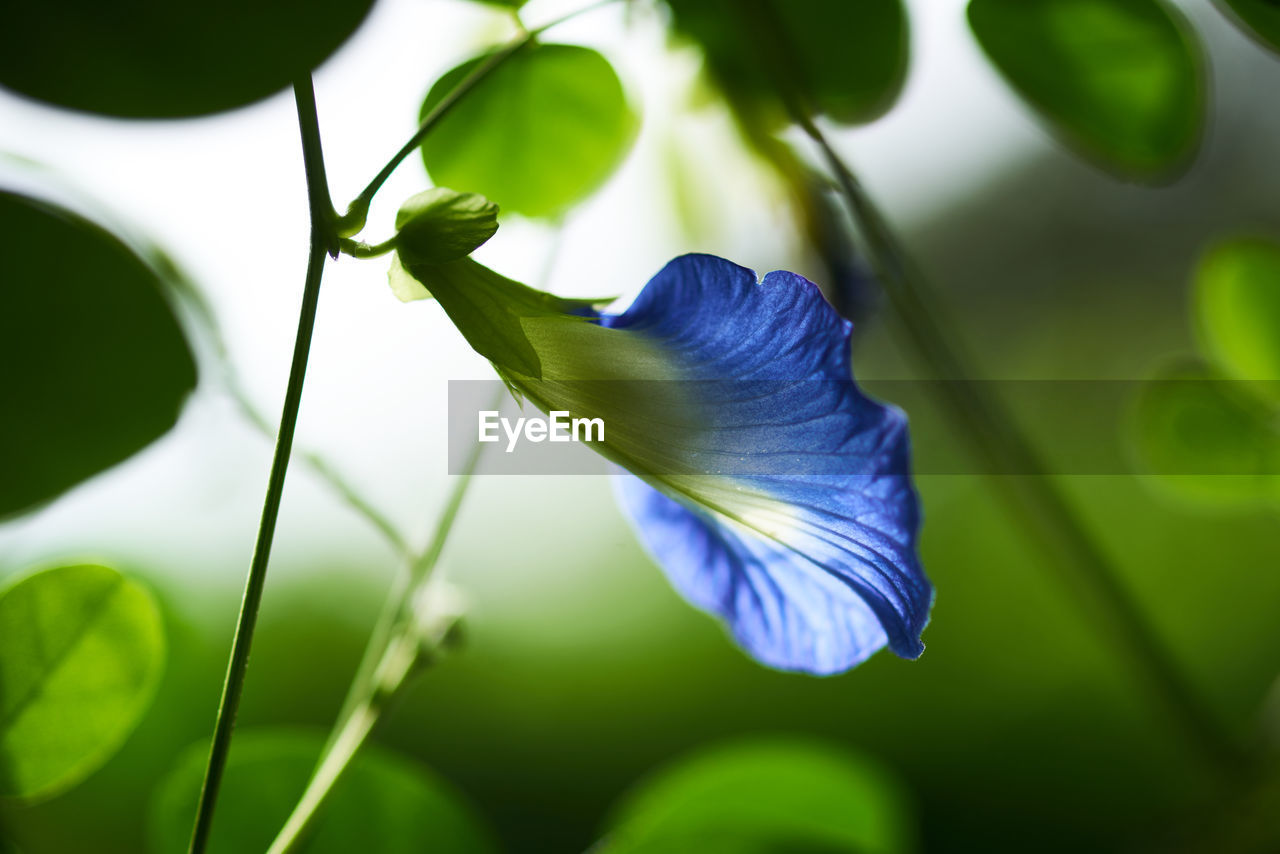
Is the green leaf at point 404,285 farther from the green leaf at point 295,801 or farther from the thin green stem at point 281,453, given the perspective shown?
the green leaf at point 295,801

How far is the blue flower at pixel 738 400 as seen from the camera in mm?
230

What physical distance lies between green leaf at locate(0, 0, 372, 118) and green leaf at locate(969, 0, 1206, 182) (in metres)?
0.30

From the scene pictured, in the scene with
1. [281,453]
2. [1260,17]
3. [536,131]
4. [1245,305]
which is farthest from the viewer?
[1245,305]

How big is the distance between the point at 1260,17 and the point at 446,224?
0.30 metres

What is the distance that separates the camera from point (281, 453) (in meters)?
0.20

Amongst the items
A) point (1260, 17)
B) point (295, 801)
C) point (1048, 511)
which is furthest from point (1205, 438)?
point (295, 801)

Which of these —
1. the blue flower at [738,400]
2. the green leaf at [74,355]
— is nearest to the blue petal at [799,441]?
the blue flower at [738,400]

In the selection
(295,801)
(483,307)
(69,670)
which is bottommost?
(295,801)

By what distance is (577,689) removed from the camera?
4.70ft

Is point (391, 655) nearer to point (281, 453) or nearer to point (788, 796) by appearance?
point (281, 453)

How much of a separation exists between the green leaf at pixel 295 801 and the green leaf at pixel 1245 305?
549 mm

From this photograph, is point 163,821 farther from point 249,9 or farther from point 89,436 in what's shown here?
point 249,9

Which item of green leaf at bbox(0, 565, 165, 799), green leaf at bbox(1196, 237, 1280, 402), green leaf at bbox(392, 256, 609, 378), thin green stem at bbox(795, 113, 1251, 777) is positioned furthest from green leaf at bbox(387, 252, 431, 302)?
green leaf at bbox(1196, 237, 1280, 402)

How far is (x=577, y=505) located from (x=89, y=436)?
0.92m
